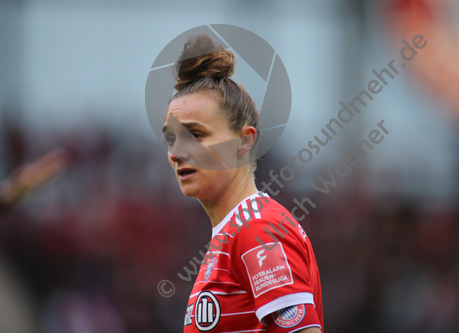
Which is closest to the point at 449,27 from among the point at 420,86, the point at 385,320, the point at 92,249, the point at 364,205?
the point at 420,86

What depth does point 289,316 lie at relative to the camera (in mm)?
1082

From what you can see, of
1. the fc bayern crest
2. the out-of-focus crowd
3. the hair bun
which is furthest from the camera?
the out-of-focus crowd

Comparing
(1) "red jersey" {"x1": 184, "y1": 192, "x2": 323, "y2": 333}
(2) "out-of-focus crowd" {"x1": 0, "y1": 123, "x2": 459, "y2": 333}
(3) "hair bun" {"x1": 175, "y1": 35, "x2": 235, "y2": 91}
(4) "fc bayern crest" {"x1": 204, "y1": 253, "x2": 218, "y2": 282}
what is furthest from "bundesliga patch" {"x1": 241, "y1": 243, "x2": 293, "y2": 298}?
(2) "out-of-focus crowd" {"x1": 0, "y1": 123, "x2": 459, "y2": 333}

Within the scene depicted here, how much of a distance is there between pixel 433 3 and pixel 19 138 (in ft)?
15.8

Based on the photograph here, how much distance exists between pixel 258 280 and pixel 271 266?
0.06 m

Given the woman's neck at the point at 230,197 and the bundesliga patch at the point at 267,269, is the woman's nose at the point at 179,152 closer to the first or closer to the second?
the woman's neck at the point at 230,197

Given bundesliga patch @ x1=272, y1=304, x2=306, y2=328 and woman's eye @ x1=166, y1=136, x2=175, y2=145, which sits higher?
woman's eye @ x1=166, y1=136, x2=175, y2=145

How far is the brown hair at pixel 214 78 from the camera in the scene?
1509mm

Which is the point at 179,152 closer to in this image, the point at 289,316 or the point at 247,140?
the point at 247,140

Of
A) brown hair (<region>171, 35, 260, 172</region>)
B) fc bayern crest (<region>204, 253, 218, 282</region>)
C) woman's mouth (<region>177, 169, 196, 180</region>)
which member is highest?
brown hair (<region>171, 35, 260, 172</region>)

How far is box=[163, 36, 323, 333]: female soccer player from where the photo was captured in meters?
1.11

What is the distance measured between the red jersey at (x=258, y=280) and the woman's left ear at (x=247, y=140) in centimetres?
26

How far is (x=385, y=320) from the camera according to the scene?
3.77m

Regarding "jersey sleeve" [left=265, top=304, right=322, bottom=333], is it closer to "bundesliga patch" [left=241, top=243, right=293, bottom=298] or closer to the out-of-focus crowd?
"bundesliga patch" [left=241, top=243, right=293, bottom=298]
